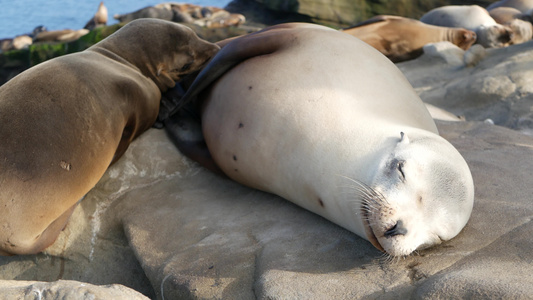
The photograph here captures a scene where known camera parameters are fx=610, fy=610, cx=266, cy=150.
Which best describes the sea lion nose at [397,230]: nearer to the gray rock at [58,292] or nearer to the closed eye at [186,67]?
the gray rock at [58,292]

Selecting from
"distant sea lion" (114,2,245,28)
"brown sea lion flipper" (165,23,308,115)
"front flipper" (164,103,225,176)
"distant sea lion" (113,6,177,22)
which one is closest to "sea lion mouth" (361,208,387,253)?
"front flipper" (164,103,225,176)

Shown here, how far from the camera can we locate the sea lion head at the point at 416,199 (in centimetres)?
232

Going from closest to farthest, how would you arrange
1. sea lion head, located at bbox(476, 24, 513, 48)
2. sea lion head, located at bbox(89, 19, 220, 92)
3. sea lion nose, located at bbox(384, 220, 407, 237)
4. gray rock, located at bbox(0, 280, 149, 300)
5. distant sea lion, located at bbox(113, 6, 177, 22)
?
1. gray rock, located at bbox(0, 280, 149, 300)
2. sea lion nose, located at bbox(384, 220, 407, 237)
3. sea lion head, located at bbox(89, 19, 220, 92)
4. sea lion head, located at bbox(476, 24, 513, 48)
5. distant sea lion, located at bbox(113, 6, 177, 22)

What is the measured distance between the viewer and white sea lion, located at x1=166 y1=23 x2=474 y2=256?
239 centimetres

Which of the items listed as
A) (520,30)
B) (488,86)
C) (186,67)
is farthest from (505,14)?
(186,67)

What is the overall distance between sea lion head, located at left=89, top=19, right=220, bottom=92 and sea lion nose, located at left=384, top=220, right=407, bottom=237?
2.65 m

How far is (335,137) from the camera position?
281 centimetres

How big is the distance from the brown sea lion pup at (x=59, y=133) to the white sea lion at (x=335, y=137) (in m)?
0.42

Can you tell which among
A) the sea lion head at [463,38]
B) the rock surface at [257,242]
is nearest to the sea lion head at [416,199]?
the rock surface at [257,242]

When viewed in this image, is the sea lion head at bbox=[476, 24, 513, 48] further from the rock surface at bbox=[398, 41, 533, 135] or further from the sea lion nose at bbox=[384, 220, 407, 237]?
the sea lion nose at bbox=[384, 220, 407, 237]

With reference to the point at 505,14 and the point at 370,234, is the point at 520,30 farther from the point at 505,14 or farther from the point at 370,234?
the point at 370,234

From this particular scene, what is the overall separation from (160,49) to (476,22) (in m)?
5.25

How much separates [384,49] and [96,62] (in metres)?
3.65

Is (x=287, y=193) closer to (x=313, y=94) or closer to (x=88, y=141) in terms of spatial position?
(x=313, y=94)
